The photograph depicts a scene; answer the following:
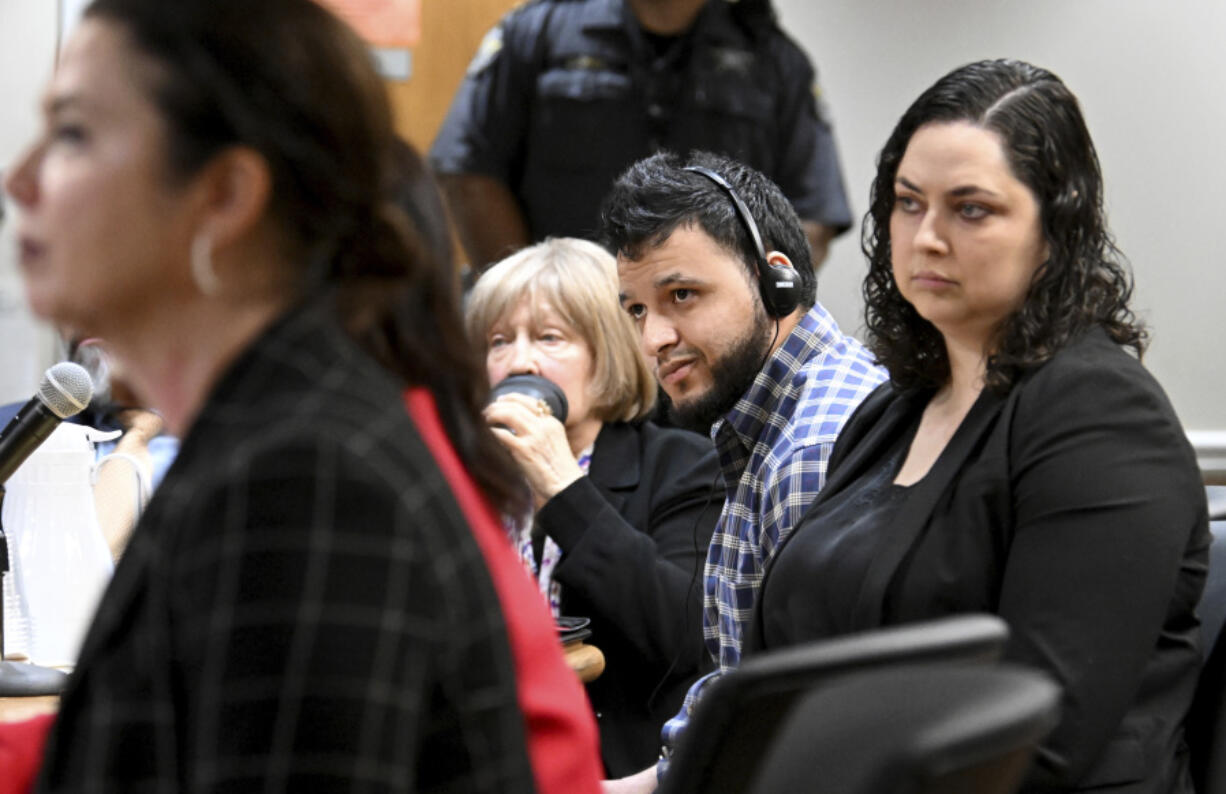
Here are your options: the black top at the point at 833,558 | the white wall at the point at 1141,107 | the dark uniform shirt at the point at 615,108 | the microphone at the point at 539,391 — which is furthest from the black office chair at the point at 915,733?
the white wall at the point at 1141,107

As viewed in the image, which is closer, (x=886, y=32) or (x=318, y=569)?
(x=318, y=569)

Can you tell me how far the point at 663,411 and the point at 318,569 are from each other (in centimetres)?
216

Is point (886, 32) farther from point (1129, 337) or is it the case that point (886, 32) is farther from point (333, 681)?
point (333, 681)

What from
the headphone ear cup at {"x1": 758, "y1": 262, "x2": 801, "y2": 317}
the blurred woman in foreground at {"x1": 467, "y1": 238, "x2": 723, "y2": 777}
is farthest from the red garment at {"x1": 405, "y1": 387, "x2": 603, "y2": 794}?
the blurred woman in foreground at {"x1": 467, "y1": 238, "x2": 723, "y2": 777}

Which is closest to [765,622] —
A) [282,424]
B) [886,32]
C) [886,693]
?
[886,693]

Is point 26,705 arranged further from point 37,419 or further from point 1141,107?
point 1141,107

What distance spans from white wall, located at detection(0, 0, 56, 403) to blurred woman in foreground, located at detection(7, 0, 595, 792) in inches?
116

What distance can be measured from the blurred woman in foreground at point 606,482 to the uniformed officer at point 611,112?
54 centimetres

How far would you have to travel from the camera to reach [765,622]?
65.7 inches

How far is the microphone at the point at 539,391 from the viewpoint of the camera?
2395mm

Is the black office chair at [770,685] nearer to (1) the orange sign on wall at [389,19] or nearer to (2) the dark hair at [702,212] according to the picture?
(2) the dark hair at [702,212]

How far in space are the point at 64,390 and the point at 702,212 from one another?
2.95 feet

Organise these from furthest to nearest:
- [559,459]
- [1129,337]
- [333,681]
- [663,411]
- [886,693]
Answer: [663,411]
[559,459]
[1129,337]
[886,693]
[333,681]

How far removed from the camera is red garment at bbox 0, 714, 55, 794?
90 centimetres
